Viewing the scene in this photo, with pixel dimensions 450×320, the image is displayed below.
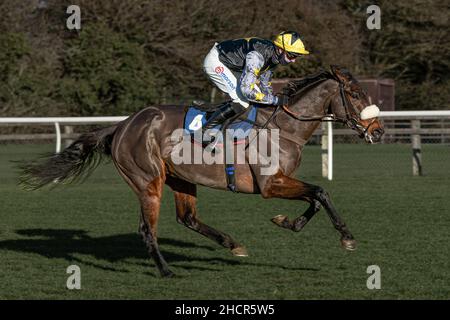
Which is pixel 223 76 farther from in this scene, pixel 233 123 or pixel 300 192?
pixel 300 192

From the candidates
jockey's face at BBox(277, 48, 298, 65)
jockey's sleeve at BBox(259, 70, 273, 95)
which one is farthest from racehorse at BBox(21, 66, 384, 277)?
jockey's face at BBox(277, 48, 298, 65)

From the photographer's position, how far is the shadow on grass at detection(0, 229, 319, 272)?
752 centimetres

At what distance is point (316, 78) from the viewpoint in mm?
7164

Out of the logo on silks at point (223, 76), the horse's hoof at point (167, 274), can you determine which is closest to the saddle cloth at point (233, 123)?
the logo on silks at point (223, 76)

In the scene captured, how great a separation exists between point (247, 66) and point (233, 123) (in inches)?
18.7

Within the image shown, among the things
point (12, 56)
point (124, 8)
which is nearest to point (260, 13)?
point (124, 8)

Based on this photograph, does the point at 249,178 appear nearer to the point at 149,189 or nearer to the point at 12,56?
the point at 149,189

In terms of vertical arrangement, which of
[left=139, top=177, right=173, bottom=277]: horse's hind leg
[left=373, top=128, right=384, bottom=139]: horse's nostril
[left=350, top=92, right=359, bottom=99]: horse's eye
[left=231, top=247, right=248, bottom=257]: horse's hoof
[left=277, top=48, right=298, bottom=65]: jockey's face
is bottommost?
[left=231, top=247, right=248, bottom=257]: horse's hoof

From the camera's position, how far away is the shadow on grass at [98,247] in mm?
7520

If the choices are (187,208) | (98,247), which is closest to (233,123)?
(187,208)

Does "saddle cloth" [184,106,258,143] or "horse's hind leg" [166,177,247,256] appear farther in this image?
"horse's hind leg" [166,177,247,256]

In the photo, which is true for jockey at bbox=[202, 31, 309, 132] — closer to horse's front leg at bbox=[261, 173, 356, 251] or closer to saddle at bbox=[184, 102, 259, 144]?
saddle at bbox=[184, 102, 259, 144]

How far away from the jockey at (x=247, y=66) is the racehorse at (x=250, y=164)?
20cm

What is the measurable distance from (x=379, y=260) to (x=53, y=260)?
2.68 m
